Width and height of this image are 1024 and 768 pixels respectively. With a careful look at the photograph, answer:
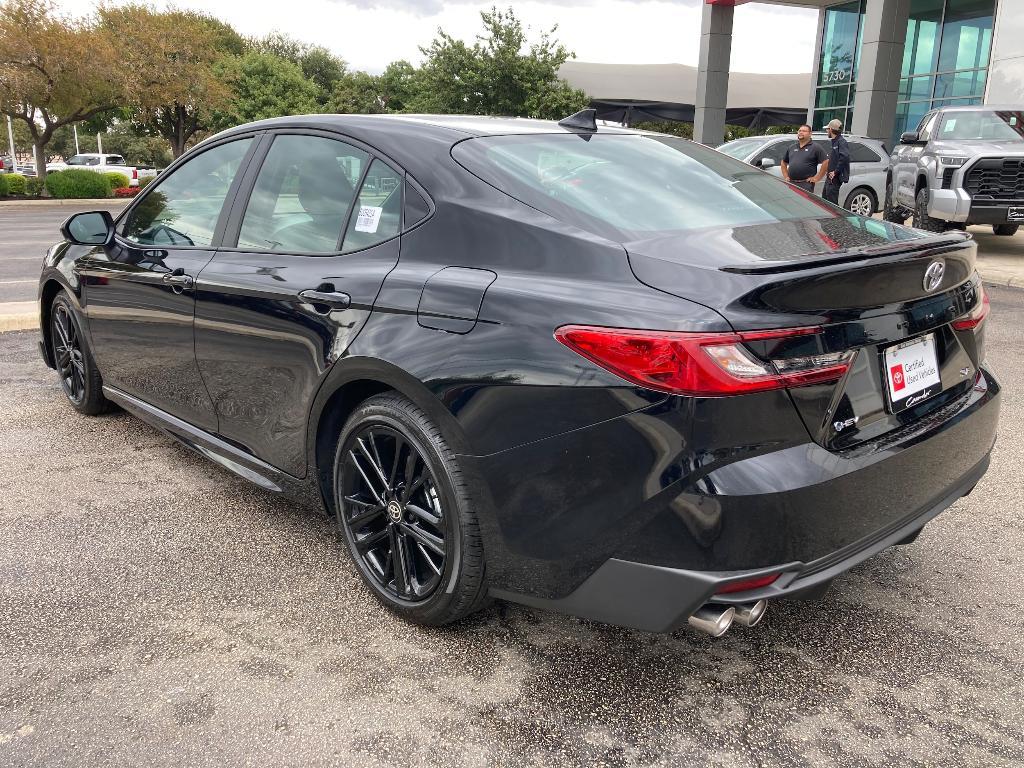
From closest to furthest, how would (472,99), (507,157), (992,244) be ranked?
(507,157) < (992,244) < (472,99)

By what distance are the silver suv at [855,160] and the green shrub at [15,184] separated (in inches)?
956

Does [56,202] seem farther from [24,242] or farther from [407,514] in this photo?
[407,514]

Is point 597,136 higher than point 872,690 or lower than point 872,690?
higher

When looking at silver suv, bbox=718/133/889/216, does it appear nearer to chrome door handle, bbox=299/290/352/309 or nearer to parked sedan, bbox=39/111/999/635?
parked sedan, bbox=39/111/999/635

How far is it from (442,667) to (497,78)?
3770cm

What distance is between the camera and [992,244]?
13453mm

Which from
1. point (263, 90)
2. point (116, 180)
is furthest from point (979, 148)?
point (263, 90)

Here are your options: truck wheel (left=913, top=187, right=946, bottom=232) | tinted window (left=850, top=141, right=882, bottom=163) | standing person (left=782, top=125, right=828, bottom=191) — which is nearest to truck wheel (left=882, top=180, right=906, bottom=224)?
tinted window (left=850, top=141, right=882, bottom=163)

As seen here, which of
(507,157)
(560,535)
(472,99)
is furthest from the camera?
(472,99)

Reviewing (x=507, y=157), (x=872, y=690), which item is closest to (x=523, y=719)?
(x=872, y=690)

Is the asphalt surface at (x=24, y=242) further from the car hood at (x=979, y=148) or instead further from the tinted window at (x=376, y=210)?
the car hood at (x=979, y=148)

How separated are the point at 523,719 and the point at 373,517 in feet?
2.68

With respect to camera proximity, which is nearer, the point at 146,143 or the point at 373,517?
the point at 373,517

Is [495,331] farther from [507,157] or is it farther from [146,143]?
[146,143]
